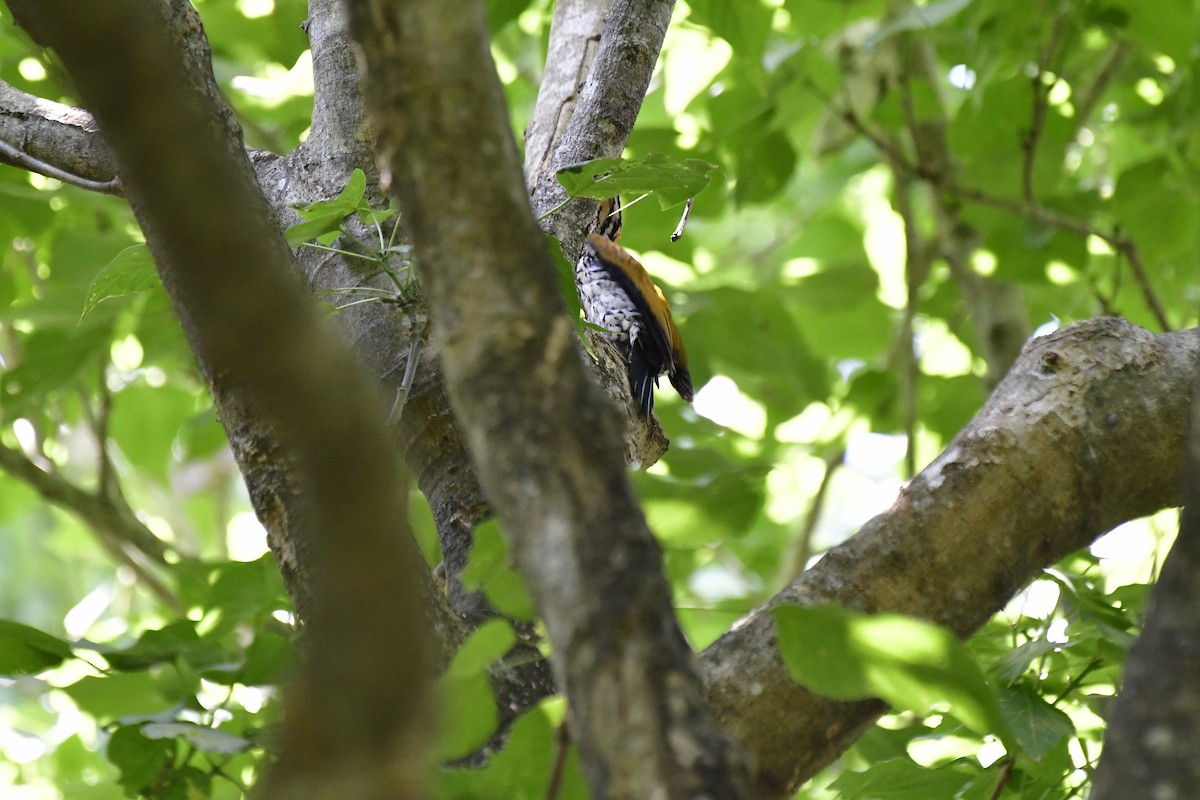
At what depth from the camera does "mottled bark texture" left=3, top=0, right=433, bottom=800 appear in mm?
665

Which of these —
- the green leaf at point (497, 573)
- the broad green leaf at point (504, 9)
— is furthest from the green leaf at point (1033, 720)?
the broad green leaf at point (504, 9)

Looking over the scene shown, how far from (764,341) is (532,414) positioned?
7.73 ft

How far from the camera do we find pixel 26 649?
4.65 ft

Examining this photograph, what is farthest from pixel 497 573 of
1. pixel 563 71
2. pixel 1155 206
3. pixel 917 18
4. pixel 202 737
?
pixel 1155 206

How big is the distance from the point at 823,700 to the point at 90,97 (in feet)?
3.27

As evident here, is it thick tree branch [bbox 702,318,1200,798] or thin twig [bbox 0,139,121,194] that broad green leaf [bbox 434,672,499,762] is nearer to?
thick tree branch [bbox 702,318,1200,798]

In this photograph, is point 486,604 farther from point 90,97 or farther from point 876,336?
point 876,336

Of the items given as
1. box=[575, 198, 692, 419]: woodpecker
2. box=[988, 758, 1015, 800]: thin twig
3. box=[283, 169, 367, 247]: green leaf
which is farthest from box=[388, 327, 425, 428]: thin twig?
box=[575, 198, 692, 419]: woodpecker

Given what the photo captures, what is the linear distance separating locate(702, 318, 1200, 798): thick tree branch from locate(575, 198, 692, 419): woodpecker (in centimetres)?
140

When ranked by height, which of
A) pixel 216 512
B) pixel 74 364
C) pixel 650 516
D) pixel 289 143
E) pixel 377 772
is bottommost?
pixel 377 772

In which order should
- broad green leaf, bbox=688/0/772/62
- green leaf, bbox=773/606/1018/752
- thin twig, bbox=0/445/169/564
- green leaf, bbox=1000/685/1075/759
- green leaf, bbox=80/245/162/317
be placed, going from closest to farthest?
1. green leaf, bbox=773/606/1018/752
2. green leaf, bbox=1000/685/1075/759
3. green leaf, bbox=80/245/162/317
4. broad green leaf, bbox=688/0/772/62
5. thin twig, bbox=0/445/169/564

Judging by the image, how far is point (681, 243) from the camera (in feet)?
10.7

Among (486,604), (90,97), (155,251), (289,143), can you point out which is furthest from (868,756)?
(289,143)

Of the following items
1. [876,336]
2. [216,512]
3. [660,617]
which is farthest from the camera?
[216,512]
